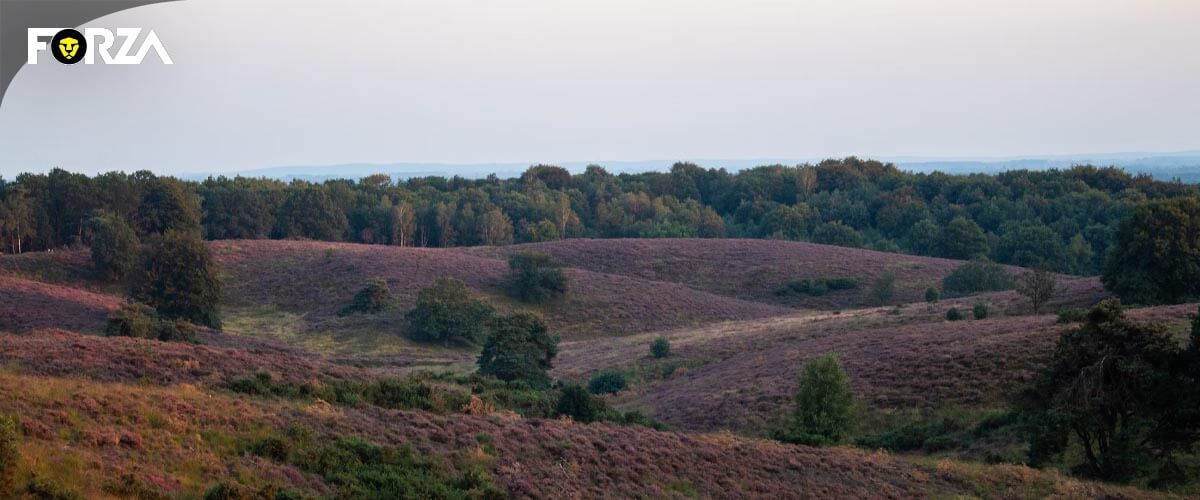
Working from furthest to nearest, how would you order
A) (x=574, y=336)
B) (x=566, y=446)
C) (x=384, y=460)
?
1. (x=574, y=336)
2. (x=566, y=446)
3. (x=384, y=460)

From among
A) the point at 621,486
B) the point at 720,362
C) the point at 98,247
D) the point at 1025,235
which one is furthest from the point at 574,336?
the point at 1025,235

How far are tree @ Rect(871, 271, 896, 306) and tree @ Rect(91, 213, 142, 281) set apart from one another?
4751 centimetres

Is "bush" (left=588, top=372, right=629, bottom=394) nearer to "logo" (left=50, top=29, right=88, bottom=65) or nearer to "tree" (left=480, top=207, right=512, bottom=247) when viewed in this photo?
"logo" (left=50, top=29, right=88, bottom=65)

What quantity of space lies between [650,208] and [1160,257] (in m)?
72.8

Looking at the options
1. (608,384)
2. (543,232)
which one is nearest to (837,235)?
(543,232)

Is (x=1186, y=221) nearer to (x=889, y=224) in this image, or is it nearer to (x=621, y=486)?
(x=621, y=486)

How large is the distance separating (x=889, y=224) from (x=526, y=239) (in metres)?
39.8

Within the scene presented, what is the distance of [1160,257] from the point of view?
41.3 m

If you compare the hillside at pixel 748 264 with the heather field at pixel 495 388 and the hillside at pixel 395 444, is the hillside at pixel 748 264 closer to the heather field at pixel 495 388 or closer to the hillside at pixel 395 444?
the heather field at pixel 495 388

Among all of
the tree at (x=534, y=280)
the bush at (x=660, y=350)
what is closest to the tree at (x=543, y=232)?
the tree at (x=534, y=280)

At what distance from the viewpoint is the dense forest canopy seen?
250ft

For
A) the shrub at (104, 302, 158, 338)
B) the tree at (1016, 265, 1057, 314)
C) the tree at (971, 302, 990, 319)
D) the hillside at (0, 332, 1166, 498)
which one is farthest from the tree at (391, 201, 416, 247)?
the hillside at (0, 332, 1166, 498)

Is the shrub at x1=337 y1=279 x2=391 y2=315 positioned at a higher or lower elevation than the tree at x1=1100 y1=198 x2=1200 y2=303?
lower

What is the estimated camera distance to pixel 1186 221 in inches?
1636
